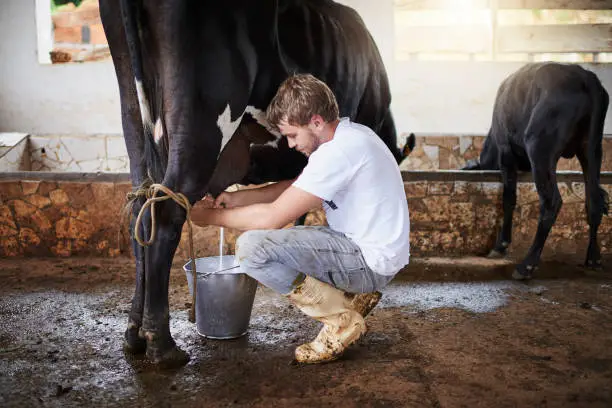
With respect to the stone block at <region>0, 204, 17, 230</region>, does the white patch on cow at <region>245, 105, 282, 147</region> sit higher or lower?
higher

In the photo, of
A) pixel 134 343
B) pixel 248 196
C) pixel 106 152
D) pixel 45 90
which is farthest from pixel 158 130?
pixel 45 90

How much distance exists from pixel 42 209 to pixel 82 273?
28.0 inches

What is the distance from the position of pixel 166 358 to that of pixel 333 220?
0.92 m

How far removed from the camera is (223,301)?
2.66 meters

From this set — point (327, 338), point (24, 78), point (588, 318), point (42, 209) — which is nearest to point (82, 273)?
point (42, 209)

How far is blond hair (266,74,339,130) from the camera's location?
2258mm

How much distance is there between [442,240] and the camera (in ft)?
14.7

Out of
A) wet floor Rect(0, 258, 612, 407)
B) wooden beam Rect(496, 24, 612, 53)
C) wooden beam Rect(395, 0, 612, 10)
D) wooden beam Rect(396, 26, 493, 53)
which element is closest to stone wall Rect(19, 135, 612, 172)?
wooden beam Rect(396, 26, 493, 53)

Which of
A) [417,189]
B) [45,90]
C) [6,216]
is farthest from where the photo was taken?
[45,90]

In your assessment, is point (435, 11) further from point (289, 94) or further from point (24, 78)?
point (289, 94)

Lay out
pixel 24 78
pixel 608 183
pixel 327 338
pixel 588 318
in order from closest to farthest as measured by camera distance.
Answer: pixel 327 338 < pixel 588 318 < pixel 608 183 < pixel 24 78

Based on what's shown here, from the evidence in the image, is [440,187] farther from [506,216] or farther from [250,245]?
[250,245]

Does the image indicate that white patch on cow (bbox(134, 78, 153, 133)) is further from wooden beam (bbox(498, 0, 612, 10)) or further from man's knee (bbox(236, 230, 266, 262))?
wooden beam (bbox(498, 0, 612, 10))

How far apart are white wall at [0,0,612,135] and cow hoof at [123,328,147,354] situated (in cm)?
715
